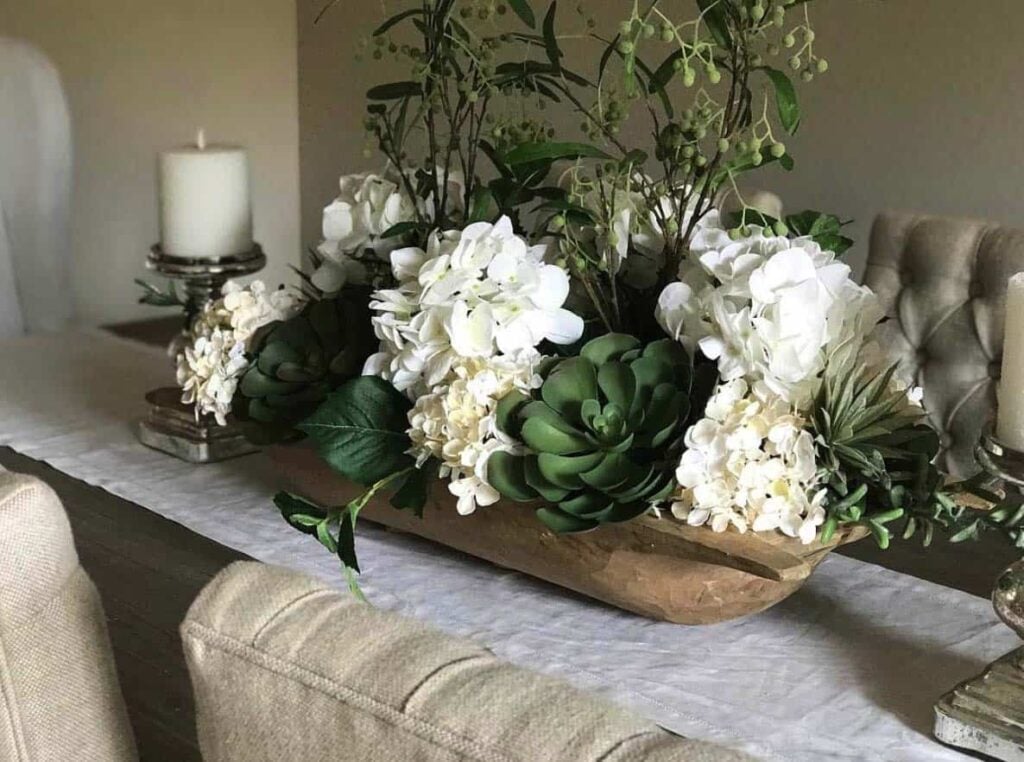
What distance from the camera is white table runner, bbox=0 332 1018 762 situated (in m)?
0.78

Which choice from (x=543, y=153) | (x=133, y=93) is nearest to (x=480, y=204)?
(x=543, y=153)

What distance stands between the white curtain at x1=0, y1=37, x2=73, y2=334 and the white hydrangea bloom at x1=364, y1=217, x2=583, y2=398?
1463 millimetres

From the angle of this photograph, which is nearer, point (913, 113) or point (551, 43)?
point (551, 43)

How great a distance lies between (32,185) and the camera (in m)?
2.18

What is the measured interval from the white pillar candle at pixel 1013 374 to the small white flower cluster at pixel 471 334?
0.98 ft

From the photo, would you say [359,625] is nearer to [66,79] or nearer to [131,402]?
[131,402]

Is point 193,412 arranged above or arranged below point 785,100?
below

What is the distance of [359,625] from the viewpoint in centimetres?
49

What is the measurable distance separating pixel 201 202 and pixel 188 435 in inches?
10.6

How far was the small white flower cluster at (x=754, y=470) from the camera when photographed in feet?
2.59

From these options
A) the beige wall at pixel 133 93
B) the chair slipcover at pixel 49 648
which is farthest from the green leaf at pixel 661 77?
the beige wall at pixel 133 93

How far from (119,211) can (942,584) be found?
8.07ft

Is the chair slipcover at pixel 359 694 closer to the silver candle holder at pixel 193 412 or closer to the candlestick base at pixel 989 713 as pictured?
the candlestick base at pixel 989 713

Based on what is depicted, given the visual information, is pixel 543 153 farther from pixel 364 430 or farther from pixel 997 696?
pixel 997 696
